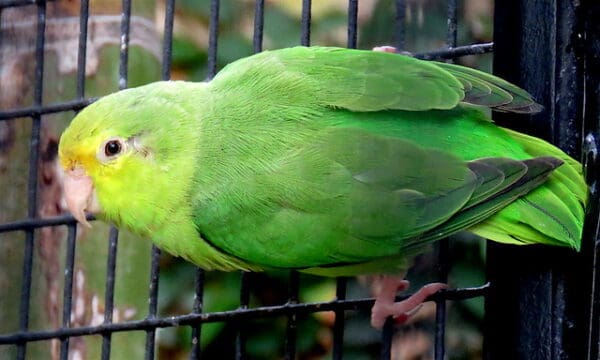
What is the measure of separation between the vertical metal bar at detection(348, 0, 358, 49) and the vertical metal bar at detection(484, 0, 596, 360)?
348 millimetres

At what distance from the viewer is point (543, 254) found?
220 cm

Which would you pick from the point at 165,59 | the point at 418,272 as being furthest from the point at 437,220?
the point at 418,272

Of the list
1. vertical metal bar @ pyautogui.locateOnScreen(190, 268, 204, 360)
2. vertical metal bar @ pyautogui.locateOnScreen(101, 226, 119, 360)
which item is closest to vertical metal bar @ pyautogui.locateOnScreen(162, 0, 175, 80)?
vertical metal bar @ pyautogui.locateOnScreen(101, 226, 119, 360)

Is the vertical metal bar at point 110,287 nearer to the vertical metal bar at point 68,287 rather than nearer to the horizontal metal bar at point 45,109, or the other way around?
the vertical metal bar at point 68,287

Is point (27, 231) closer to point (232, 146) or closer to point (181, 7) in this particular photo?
point (232, 146)

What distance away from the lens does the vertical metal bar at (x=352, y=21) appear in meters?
2.51

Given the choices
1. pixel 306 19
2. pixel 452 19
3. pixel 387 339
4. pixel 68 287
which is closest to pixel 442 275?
pixel 387 339

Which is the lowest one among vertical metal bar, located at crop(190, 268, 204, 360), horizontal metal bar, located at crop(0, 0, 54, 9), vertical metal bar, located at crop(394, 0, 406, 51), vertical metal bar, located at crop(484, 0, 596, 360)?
vertical metal bar, located at crop(190, 268, 204, 360)

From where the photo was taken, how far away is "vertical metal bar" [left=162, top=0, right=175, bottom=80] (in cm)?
263

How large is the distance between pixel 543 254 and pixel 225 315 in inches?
29.3

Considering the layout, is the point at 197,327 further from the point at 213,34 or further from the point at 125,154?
the point at 213,34

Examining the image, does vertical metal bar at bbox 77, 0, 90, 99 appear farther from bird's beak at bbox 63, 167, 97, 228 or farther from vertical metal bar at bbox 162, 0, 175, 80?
bird's beak at bbox 63, 167, 97, 228

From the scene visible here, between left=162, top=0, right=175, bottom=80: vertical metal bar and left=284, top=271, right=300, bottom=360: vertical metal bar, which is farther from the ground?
left=162, top=0, right=175, bottom=80: vertical metal bar

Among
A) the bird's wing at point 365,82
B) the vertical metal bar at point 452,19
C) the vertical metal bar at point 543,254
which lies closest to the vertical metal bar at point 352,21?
the bird's wing at point 365,82
